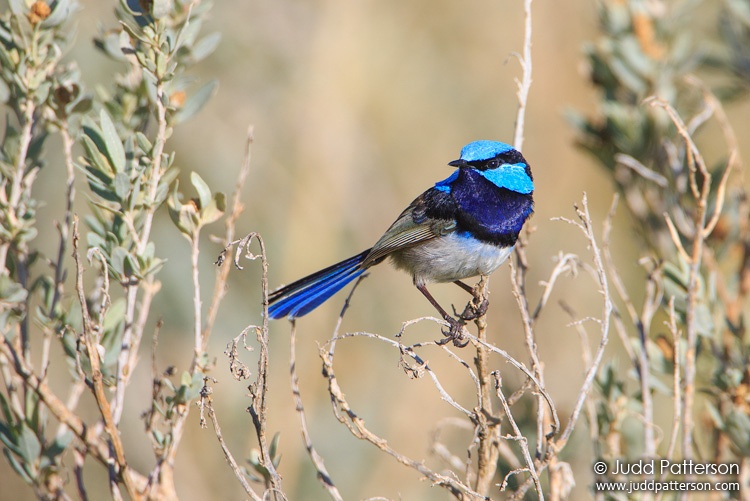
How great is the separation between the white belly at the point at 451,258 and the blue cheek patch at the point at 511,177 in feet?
0.72

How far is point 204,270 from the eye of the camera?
392 centimetres

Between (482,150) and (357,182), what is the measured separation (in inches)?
68.7

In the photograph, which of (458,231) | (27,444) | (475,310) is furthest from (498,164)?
(27,444)

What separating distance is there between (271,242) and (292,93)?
922 mm

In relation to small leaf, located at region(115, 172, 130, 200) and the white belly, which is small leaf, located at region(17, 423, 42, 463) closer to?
small leaf, located at region(115, 172, 130, 200)

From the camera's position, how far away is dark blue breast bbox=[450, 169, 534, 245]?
8.62ft

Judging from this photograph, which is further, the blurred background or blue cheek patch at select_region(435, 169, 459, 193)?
the blurred background

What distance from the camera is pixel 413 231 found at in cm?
294

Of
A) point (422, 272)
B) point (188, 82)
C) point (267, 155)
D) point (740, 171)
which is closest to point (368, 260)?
point (422, 272)

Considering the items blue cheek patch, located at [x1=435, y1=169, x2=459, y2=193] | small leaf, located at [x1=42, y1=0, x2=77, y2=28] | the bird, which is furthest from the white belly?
small leaf, located at [x1=42, y1=0, x2=77, y2=28]

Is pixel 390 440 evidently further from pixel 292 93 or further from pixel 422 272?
pixel 292 93

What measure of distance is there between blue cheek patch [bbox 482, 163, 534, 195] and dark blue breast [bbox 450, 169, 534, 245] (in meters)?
0.01

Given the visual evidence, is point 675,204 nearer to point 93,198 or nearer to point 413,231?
point 413,231

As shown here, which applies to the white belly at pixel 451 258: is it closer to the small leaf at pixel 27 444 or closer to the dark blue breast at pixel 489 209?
the dark blue breast at pixel 489 209
